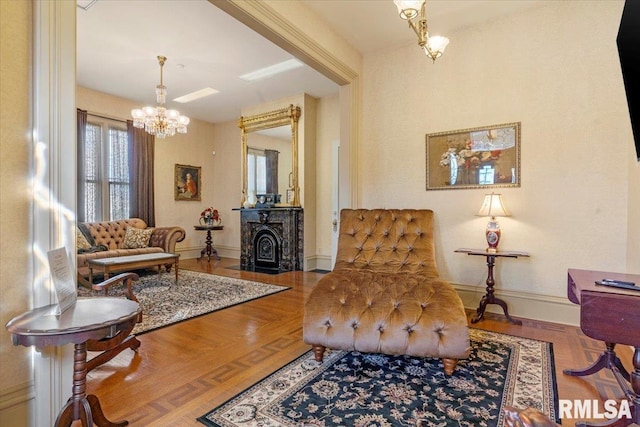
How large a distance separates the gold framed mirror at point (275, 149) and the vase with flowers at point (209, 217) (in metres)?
0.86

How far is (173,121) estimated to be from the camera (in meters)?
4.96

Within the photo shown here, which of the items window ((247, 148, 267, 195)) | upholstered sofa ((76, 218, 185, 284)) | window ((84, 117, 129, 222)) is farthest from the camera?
window ((247, 148, 267, 195))

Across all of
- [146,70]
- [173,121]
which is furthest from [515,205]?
[146,70]

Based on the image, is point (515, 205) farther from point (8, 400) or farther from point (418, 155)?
point (8, 400)

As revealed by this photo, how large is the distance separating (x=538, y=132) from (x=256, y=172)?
4.82 meters

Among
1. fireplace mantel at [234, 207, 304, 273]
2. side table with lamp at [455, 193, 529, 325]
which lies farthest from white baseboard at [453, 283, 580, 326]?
fireplace mantel at [234, 207, 304, 273]

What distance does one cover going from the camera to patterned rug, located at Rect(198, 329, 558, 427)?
1.68 meters

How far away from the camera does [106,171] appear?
5.88m

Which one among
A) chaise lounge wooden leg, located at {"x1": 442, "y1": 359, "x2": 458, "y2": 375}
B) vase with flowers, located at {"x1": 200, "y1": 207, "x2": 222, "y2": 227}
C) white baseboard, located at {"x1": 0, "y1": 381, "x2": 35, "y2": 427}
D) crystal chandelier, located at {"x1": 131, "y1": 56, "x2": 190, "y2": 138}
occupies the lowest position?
chaise lounge wooden leg, located at {"x1": 442, "y1": 359, "x2": 458, "y2": 375}

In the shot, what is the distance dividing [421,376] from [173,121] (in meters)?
4.81

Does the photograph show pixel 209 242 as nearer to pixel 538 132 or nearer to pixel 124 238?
pixel 124 238

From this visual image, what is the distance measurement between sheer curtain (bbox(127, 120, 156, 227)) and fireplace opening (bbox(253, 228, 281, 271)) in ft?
7.23

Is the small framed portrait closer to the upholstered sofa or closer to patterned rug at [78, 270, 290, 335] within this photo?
the upholstered sofa

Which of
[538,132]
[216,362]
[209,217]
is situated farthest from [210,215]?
[538,132]
